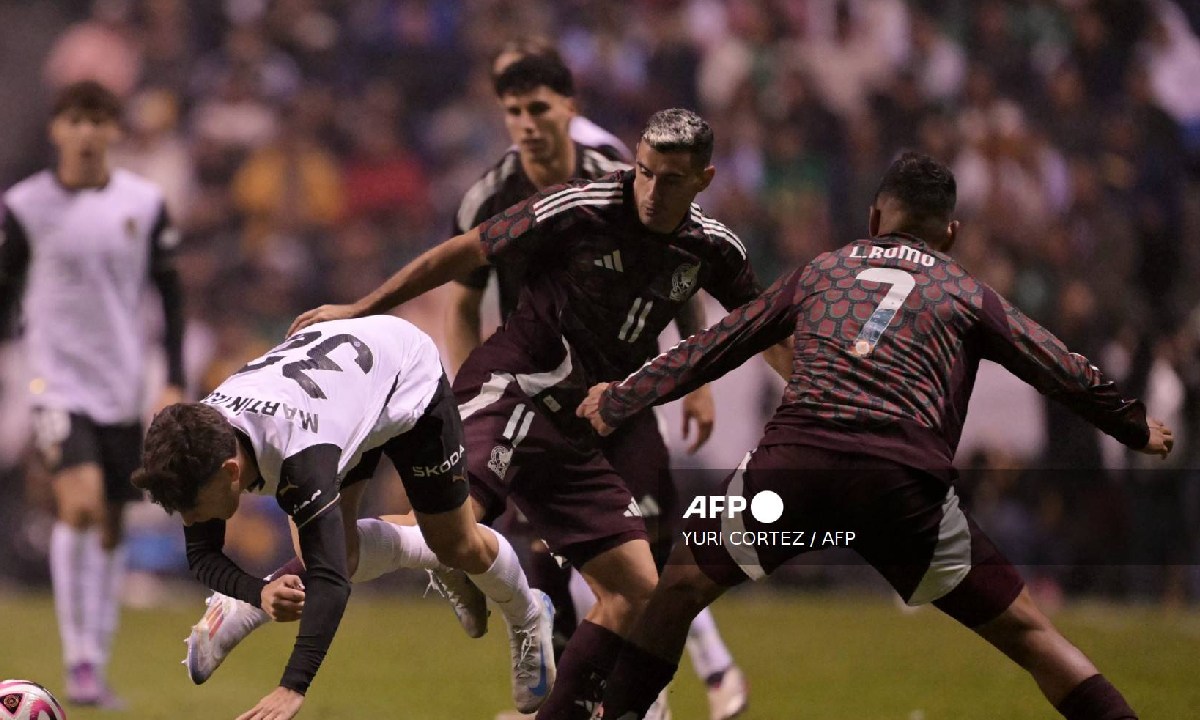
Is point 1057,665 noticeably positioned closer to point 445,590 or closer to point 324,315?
point 445,590

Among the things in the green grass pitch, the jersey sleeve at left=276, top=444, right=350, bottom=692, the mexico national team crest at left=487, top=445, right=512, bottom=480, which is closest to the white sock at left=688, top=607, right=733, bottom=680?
the green grass pitch

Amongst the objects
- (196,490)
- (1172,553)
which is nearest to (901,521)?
(196,490)

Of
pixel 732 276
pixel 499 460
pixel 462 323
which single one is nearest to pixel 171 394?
pixel 462 323

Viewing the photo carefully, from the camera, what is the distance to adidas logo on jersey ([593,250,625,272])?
6.59 meters

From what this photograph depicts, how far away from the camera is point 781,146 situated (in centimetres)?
1483

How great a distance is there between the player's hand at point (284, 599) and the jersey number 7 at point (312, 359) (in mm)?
656

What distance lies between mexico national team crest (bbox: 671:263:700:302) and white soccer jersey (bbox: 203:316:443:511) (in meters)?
0.94

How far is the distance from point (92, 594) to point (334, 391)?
11.5 ft

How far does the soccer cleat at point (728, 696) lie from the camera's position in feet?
24.7

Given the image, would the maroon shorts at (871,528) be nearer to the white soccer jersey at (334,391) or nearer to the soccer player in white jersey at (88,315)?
the white soccer jersey at (334,391)

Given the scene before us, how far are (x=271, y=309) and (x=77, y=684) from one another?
6.44m

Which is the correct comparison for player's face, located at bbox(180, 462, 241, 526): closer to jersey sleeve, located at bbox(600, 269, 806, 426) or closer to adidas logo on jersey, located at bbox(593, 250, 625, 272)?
jersey sleeve, located at bbox(600, 269, 806, 426)

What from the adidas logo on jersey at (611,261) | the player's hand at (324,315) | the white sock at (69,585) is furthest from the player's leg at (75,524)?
the adidas logo on jersey at (611,261)

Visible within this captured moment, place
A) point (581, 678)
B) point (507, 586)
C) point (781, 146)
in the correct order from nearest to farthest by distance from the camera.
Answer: point (581, 678) < point (507, 586) < point (781, 146)
